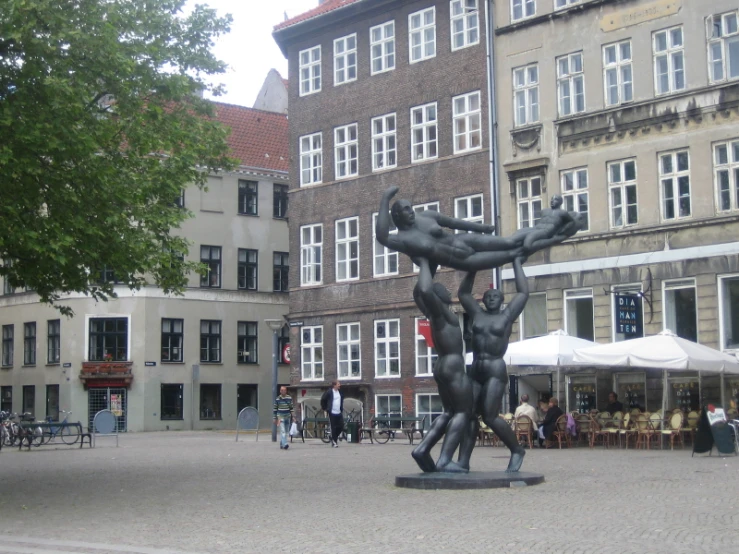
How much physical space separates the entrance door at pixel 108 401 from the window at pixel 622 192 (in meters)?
27.9

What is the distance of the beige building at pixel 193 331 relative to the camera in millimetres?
55938

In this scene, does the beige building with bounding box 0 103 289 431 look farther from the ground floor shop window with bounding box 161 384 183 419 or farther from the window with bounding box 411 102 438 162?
the window with bounding box 411 102 438 162

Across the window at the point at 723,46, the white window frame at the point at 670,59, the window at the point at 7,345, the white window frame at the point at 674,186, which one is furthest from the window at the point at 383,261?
the window at the point at 7,345

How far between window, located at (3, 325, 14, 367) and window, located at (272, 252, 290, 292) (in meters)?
13.6

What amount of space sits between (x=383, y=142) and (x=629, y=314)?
14.1 meters

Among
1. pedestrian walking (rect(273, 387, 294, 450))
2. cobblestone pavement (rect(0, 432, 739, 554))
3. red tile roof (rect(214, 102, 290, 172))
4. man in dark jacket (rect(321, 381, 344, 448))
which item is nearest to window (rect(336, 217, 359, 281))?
man in dark jacket (rect(321, 381, 344, 448))

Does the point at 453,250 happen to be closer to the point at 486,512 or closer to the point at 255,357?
the point at 486,512

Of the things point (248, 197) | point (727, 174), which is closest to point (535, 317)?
point (727, 174)

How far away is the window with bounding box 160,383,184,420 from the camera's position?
56094mm

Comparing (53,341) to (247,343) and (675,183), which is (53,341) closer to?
(247,343)

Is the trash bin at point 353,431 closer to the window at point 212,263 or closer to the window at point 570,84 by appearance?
the window at point 570,84

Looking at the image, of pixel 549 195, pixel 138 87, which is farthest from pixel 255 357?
pixel 138 87

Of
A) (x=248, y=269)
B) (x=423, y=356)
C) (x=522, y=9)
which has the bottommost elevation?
(x=423, y=356)

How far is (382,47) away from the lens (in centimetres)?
4494
